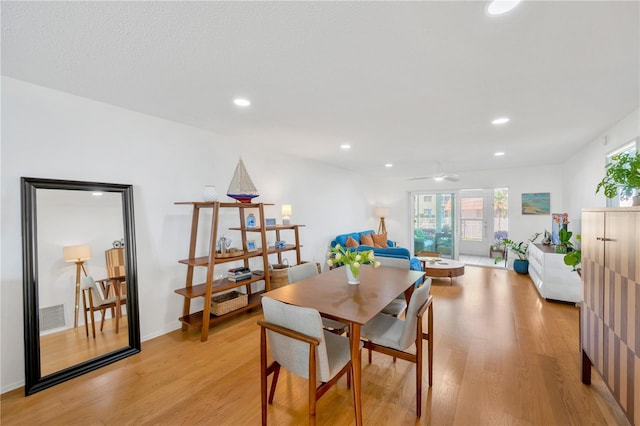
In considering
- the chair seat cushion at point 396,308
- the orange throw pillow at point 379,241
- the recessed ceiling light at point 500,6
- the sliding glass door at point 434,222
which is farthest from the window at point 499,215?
the recessed ceiling light at point 500,6

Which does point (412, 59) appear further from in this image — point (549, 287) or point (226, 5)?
point (549, 287)

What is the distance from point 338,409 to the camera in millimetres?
1880

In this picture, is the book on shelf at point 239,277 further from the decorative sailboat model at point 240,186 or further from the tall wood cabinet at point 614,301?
the tall wood cabinet at point 614,301

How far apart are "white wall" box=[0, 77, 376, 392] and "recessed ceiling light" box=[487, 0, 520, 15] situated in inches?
121

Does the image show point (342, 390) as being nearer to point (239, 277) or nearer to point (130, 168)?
point (239, 277)

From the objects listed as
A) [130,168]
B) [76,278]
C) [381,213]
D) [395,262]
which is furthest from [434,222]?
[76,278]

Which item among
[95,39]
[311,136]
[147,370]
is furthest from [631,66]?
[147,370]

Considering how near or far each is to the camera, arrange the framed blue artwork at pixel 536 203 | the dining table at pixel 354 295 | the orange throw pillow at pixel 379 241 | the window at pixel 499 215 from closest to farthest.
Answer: the dining table at pixel 354 295
the framed blue artwork at pixel 536 203
the orange throw pillow at pixel 379 241
the window at pixel 499 215

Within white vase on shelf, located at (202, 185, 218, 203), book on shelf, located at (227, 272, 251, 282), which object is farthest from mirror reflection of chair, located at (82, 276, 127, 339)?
white vase on shelf, located at (202, 185, 218, 203)

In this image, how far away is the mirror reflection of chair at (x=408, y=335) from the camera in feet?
5.86

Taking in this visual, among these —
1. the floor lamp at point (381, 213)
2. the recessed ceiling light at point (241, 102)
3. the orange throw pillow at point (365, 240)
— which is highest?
the recessed ceiling light at point (241, 102)

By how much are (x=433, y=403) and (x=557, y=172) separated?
20.4ft

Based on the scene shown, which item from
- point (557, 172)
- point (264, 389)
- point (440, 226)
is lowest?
point (264, 389)

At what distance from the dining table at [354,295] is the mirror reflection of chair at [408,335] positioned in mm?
189
